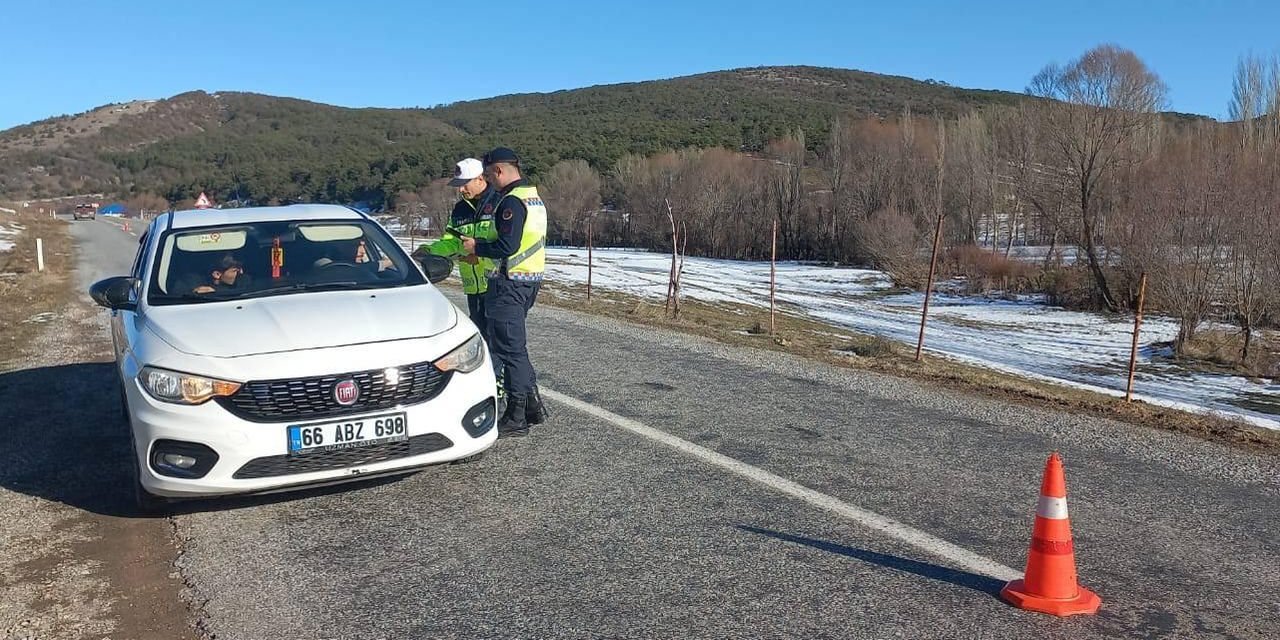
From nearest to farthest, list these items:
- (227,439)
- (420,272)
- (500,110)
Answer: (227,439) < (420,272) < (500,110)

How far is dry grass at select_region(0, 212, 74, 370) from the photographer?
39.3ft

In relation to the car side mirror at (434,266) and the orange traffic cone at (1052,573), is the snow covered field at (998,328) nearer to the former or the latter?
the orange traffic cone at (1052,573)

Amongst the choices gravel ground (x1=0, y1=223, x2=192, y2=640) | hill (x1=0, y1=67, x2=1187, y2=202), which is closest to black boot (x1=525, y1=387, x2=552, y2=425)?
gravel ground (x1=0, y1=223, x2=192, y2=640)

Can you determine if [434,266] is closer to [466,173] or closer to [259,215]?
[466,173]

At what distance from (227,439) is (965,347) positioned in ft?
77.1

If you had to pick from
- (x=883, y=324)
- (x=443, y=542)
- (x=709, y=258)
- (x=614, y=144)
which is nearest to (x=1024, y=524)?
(x=443, y=542)

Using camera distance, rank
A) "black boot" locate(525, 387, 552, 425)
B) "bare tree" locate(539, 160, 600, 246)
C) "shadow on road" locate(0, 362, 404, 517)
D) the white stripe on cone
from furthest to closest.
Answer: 1. "bare tree" locate(539, 160, 600, 246)
2. "black boot" locate(525, 387, 552, 425)
3. "shadow on road" locate(0, 362, 404, 517)
4. the white stripe on cone

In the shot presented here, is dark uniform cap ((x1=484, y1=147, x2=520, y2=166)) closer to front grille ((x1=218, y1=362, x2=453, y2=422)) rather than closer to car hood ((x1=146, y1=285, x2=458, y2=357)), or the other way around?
car hood ((x1=146, y1=285, x2=458, y2=357))

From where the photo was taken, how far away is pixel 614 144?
108 m

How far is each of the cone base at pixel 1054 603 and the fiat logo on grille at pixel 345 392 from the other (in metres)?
3.07

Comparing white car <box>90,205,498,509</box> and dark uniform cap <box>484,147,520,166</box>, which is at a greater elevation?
dark uniform cap <box>484,147,520,166</box>

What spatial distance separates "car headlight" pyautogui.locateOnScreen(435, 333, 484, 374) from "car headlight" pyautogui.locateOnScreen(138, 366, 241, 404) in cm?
101

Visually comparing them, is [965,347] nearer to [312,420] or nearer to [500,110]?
[312,420]

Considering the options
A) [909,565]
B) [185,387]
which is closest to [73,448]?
[185,387]
